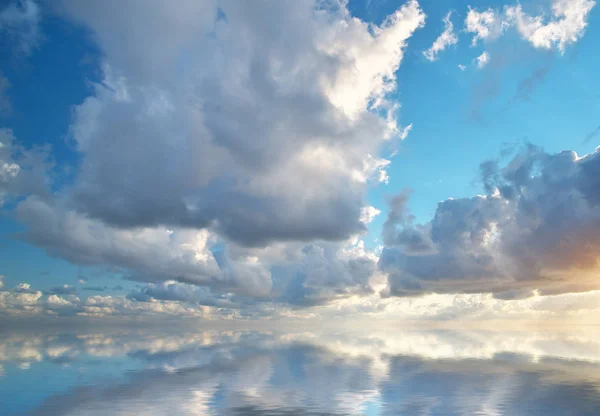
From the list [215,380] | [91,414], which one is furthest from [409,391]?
[91,414]

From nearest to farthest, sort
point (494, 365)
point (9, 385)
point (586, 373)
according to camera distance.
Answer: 1. point (9, 385)
2. point (586, 373)
3. point (494, 365)

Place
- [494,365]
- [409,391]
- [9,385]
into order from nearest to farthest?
1. [409,391]
2. [9,385]
3. [494,365]

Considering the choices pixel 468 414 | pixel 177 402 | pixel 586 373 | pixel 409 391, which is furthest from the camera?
pixel 586 373

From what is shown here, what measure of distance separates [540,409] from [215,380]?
52.2m

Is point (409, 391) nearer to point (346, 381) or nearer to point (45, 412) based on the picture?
point (346, 381)

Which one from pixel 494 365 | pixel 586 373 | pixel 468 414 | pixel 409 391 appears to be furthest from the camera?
pixel 494 365

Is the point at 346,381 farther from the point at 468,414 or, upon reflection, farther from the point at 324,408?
the point at 468,414

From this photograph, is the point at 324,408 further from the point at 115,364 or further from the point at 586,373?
the point at 115,364

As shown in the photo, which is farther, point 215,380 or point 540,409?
point 215,380

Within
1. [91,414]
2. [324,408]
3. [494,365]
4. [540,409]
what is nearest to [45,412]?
[91,414]

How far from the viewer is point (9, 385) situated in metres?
71.8

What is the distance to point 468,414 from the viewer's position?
160 feet

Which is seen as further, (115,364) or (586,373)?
(115,364)

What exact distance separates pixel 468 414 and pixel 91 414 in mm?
46406
